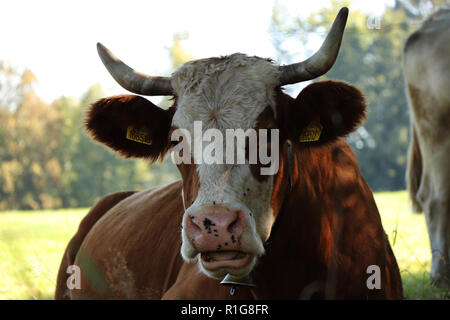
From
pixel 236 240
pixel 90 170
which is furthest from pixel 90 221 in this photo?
pixel 90 170

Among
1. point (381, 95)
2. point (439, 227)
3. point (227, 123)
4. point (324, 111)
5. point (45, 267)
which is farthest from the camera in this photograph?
point (381, 95)

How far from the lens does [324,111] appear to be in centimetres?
302

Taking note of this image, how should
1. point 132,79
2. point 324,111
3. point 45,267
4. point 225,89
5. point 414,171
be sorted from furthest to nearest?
point 414,171 < point 45,267 < point 132,79 < point 324,111 < point 225,89

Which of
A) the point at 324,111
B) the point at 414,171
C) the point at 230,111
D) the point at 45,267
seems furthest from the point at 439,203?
the point at 45,267

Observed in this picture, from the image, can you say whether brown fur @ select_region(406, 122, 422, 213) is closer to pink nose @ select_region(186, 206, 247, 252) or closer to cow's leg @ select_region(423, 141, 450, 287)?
cow's leg @ select_region(423, 141, 450, 287)

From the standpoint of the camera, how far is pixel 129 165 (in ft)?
169

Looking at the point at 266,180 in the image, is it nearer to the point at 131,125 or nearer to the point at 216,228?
the point at 216,228

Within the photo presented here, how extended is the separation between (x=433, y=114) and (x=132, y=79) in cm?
408

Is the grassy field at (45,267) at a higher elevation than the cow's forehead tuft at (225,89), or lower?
lower

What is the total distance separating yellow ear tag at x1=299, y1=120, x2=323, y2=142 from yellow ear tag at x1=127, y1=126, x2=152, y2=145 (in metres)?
0.96

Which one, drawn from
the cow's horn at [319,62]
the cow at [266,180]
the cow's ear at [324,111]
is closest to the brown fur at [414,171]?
the cow at [266,180]

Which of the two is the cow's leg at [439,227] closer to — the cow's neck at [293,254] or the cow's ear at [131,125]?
the cow's neck at [293,254]

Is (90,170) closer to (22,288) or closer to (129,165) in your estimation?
(129,165)

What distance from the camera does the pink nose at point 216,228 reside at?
2355 mm
